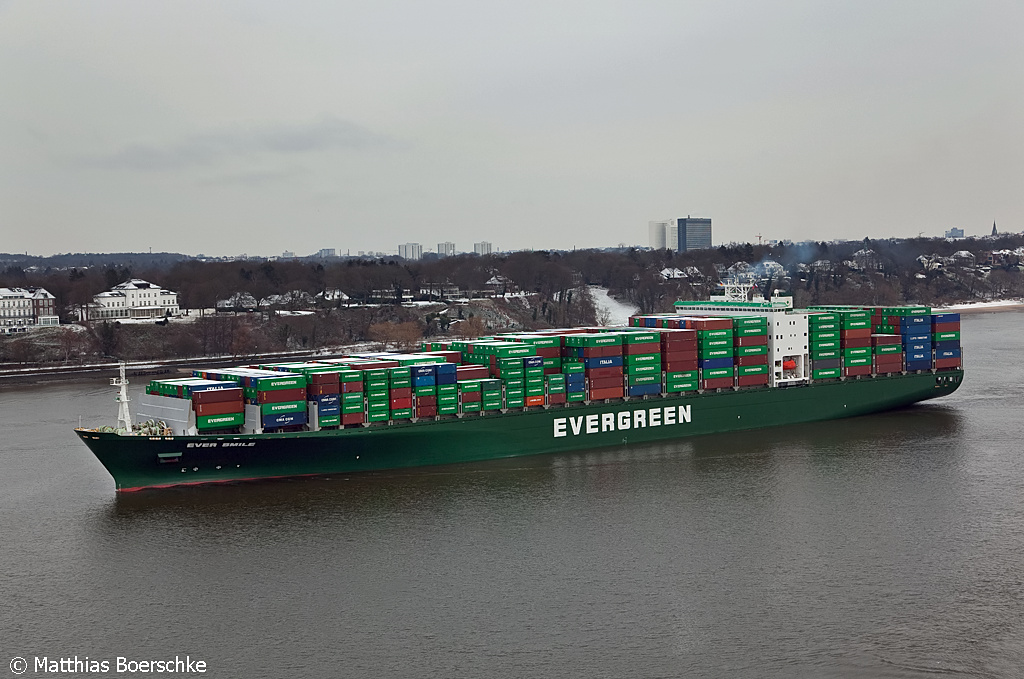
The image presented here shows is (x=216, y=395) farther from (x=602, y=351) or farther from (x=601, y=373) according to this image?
(x=602, y=351)

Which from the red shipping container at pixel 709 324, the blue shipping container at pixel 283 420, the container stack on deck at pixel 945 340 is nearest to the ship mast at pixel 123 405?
the blue shipping container at pixel 283 420

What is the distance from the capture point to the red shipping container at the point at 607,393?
38312 millimetres

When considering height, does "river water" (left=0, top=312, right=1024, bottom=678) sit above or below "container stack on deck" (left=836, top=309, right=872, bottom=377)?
below

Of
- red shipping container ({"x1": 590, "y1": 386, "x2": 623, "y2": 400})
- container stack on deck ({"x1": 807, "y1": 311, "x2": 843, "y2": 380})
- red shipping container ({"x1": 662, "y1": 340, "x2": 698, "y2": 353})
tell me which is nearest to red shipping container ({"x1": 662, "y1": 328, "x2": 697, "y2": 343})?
red shipping container ({"x1": 662, "y1": 340, "x2": 698, "y2": 353})

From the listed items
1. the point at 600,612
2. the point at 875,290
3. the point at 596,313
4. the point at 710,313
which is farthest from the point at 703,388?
the point at 875,290

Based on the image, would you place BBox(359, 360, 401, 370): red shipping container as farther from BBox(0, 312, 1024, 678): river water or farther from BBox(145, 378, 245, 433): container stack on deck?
BBox(145, 378, 245, 433): container stack on deck

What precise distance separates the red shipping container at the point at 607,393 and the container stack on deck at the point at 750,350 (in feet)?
20.1

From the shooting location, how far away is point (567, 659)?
1925cm

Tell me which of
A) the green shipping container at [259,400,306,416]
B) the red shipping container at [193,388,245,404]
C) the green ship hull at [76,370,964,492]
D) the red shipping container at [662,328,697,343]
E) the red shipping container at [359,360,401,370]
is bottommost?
the green ship hull at [76,370,964,492]

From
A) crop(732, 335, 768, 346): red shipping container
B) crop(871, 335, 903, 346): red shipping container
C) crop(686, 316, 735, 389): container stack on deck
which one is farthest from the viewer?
crop(871, 335, 903, 346): red shipping container

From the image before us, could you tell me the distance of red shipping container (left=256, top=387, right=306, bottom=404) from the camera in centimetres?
3206

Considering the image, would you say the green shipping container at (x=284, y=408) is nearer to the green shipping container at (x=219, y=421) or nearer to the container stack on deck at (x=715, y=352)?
the green shipping container at (x=219, y=421)

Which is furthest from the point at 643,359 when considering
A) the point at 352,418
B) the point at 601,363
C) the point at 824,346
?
the point at 352,418

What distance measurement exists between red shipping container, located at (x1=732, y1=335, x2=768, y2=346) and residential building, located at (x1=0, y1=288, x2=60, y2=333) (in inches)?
2330
